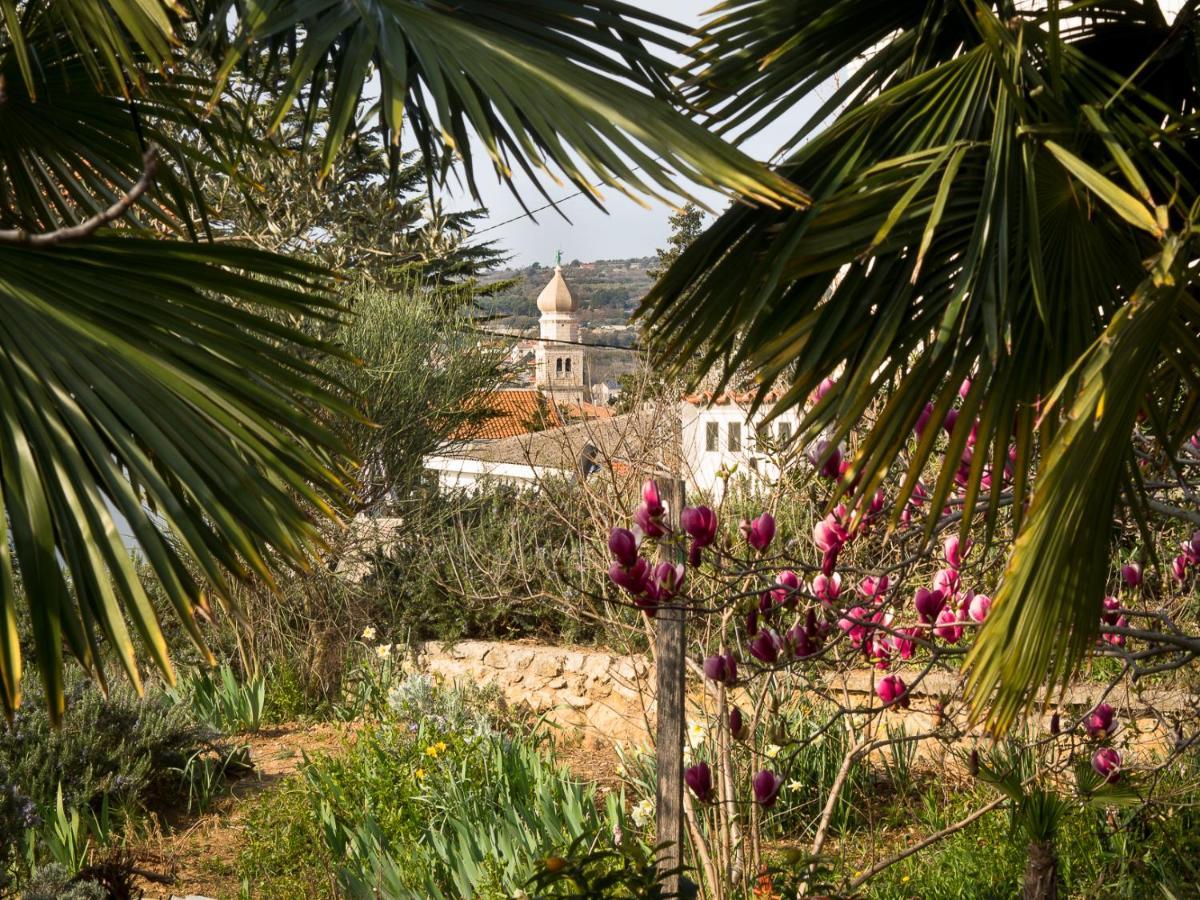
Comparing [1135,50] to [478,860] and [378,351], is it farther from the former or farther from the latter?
[378,351]

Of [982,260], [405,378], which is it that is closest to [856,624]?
[982,260]

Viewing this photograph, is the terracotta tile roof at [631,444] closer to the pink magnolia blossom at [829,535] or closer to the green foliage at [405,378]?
the pink magnolia blossom at [829,535]

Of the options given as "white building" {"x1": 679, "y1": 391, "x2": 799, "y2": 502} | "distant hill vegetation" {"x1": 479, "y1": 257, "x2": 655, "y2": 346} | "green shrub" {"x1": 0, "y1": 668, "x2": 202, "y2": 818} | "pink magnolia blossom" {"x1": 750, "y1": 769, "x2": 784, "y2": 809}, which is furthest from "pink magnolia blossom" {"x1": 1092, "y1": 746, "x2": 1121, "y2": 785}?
"distant hill vegetation" {"x1": 479, "y1": 257, "x2": 655, "y2": 346}

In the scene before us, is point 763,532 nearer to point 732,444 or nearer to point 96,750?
point 96,750

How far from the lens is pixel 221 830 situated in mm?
5246

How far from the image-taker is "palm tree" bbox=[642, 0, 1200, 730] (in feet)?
5.20

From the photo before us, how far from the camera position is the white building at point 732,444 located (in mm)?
4473

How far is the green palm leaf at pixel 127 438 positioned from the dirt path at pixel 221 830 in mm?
3331

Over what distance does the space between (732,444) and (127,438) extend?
6.86 m

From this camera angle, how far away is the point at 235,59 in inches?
64.6

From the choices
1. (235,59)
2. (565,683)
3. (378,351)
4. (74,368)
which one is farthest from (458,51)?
(378,351)

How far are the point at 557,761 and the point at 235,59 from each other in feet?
17.4

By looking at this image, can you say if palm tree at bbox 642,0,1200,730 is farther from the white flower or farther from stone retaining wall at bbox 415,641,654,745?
stone retaining wall at bbox 415,641,654,745

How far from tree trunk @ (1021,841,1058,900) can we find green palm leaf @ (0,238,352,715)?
97.4 inches
